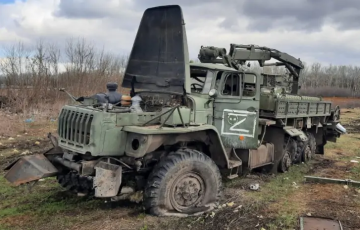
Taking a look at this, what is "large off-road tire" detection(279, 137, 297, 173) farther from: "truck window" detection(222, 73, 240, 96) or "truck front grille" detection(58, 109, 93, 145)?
"truck front grille" detection(58, 109, 93, 145)

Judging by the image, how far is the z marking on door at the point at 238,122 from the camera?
21.7 feet

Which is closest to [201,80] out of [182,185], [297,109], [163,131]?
[163,131]

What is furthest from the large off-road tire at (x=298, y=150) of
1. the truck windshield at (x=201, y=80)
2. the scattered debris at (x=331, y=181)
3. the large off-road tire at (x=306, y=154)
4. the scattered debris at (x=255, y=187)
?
the truck windshield at (x=201, y=80)

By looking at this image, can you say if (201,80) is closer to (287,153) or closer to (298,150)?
(287,153)

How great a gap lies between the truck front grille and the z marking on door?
2480 mm

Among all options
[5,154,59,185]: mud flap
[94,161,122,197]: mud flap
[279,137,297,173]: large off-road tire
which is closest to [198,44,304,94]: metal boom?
[279,137,297,173]: large off-road tire

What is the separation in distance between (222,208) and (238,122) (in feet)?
5.34

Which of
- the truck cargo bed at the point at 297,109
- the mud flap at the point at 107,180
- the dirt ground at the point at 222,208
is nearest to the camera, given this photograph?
the mud flap at the point at 107,180

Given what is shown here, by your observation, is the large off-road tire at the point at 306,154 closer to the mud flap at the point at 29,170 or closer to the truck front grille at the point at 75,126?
the truck front grille at the point at 75,126

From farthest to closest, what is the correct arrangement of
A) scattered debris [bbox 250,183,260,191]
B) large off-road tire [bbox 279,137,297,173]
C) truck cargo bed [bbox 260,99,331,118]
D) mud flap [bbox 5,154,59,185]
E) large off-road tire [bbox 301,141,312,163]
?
Answer: large off-road tire [bbox 301,141,312,163] → large off-road tire [bbox 279,137,297,173] → truck cargo bed [bbox 260,99,331,118] → scattered debris [bbox 250,183,260,191] → mud flap [bbox 5,154,59,185]

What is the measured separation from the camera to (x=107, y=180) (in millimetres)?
4984

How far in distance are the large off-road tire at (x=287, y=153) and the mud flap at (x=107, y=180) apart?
4.81m

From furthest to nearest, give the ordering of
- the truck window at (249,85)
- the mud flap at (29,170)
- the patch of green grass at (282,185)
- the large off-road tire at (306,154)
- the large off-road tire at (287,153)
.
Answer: the large off-road tire at (306,154) → the large off-road tire at (287,153) → the truck window at (249,85) → the patch of green grass at (282,185) → the mud flap at (29,170)

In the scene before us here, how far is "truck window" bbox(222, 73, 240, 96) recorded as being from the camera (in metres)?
6.77
